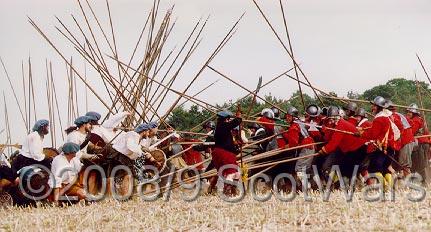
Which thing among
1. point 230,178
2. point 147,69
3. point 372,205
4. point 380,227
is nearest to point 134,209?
point 230,178

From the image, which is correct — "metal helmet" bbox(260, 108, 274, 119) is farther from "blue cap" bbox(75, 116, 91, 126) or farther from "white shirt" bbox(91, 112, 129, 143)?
"blue cap" bbox(75, 116, 91, 126)

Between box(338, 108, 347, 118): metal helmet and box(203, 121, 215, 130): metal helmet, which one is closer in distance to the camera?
box(338, 108, 347, 118): metal helmet

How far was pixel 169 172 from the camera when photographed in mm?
11227

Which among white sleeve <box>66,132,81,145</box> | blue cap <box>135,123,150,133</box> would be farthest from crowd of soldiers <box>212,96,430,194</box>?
white sleeve <box>66,132,81,145</box>

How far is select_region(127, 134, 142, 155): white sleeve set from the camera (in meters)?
10.3

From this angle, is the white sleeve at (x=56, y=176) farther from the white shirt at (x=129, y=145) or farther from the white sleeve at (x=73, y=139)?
the white shirt at (x=129, y=145)

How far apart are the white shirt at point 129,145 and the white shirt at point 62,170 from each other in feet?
1.96

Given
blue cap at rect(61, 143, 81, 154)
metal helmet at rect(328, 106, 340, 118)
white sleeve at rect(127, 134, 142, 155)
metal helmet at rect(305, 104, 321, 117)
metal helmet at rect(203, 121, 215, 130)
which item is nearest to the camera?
blue cap at rect(61, 143, 81, 154)

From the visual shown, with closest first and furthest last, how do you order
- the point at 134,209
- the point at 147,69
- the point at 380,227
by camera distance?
the point at 380,227 → the point at 134,209 → the point at 147,69

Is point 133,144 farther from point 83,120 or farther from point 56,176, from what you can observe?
point 56,176

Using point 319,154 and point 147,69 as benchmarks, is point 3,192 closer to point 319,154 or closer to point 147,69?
point 147,69

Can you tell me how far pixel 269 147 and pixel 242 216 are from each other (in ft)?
13.7

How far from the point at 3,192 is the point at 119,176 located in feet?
5.23

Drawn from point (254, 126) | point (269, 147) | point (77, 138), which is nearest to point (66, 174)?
point (77, 138)
